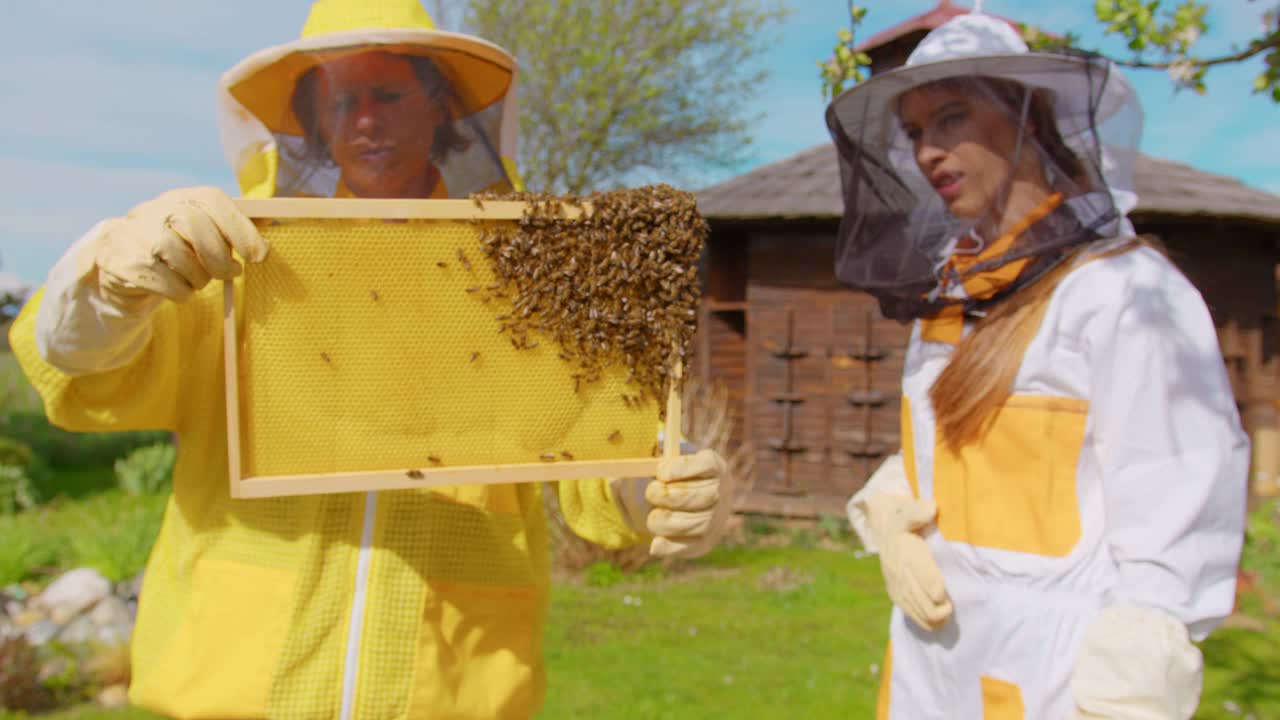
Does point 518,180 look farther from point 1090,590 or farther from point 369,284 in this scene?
point 1090,590

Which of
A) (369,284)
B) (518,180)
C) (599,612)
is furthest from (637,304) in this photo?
(599,612)

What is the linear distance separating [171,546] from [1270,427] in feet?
34.8

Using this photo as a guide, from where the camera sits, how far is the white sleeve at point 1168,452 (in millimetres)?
2002

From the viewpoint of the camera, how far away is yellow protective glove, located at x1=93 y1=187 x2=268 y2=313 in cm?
179

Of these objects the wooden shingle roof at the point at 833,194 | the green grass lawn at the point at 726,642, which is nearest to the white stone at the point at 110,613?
the green grass lawn at the point at 726,642

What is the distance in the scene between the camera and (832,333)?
29.9ft

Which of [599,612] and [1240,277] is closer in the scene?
[599,612]

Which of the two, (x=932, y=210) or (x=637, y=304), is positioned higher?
(x=932, y=210)

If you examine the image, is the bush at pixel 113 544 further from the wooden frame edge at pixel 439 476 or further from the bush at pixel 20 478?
the wooden frame edge at pixel 439 476

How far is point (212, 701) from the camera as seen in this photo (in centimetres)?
204

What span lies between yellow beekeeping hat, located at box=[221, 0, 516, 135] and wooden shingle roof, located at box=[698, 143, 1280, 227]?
243 inches

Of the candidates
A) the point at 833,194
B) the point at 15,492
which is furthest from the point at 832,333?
the point at 15,492

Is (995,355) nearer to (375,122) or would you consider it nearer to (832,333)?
A: (375,122)

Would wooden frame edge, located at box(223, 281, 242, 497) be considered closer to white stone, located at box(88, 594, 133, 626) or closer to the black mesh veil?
the black mesh veil
